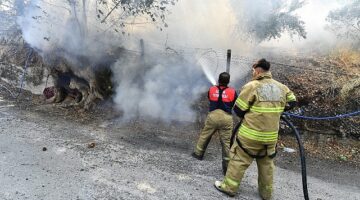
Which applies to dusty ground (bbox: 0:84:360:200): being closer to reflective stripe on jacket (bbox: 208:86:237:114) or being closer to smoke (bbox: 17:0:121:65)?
reflective stripe on jacket (bbox: 208:86:237:114)

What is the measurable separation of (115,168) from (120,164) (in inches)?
6.5

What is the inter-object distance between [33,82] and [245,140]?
7103 millimetres

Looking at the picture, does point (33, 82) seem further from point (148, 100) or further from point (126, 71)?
point (148, 100)

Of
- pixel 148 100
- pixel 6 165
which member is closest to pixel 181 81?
pixel 148 100

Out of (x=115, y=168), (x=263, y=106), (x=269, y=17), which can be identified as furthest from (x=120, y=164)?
(x=269, y=17)

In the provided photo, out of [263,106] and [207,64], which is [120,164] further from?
[207,64]

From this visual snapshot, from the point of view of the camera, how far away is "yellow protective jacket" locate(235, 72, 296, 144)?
4191 mm

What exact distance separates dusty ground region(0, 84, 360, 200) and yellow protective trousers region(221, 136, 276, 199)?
202mm

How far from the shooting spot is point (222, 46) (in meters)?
9.92

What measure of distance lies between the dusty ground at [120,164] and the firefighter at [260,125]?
309mm

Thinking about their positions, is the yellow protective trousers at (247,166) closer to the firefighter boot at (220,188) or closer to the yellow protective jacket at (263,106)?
the firefighter boot at (220,188)

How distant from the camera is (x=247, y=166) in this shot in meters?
4.46

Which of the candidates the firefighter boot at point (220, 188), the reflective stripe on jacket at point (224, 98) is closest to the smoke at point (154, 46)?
the reflective stripe on jacket at point (224, 98)

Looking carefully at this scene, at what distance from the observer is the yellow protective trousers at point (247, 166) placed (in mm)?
4355
